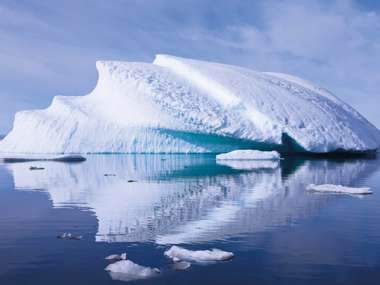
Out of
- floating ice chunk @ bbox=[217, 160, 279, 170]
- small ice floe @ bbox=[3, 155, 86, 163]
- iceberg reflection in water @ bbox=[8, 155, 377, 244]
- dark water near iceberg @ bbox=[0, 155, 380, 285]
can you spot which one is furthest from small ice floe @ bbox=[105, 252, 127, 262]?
small ice floe @ bbox=[3, 155, 86, 163]

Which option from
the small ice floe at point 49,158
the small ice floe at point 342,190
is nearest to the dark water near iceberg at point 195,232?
the small ice floe at point 342,190

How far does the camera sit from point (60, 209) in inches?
A: 362

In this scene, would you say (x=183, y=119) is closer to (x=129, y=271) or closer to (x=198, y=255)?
(x=198, y=255)

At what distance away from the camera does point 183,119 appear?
28.6 m

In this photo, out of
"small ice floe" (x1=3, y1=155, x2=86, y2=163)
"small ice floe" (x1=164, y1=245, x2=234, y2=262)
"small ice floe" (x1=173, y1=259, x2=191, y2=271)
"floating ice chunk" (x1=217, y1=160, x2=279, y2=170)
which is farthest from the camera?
"small ice floe" (x1=3, y1=155, x2=86, y2=163)

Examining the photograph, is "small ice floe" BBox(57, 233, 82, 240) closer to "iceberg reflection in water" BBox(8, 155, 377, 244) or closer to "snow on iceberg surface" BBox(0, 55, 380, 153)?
"iceberg reflection in water" BBox(8, 155, 377, 244)

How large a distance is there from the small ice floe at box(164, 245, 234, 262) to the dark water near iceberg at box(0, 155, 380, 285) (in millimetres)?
110

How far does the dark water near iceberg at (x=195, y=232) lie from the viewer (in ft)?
16.9

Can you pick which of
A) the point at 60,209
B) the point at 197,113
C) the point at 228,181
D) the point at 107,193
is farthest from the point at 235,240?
the point at 197,113

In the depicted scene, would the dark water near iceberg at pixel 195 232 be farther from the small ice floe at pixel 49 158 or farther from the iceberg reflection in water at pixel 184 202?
the small ice floe at pixel 49 158

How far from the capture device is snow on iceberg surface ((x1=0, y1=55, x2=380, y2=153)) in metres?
28.2

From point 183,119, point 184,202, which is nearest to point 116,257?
point 184,202

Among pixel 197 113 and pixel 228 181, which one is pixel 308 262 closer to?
pixel 228 181

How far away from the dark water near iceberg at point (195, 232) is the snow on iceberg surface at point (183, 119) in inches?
621
